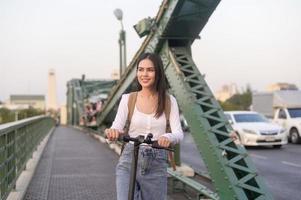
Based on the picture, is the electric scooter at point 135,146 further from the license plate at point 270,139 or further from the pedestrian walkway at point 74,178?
the license plate at point 270,139

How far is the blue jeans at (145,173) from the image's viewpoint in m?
3.78

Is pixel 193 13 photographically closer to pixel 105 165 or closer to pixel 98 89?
pixel 105 165

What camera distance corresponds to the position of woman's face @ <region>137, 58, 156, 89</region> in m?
3.91

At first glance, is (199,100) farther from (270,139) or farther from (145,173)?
(270,139)

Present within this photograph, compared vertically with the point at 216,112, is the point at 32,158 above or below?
below

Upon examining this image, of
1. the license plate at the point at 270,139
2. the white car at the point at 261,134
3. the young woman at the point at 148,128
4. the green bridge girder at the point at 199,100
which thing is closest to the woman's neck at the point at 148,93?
the young woman at the point at 148,128

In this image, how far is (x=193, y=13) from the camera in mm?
8023

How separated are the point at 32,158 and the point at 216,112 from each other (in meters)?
7.26

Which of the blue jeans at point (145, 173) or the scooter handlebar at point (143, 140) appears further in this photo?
the blue jeans at point (145, 173)

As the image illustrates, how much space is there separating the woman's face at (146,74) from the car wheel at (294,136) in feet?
65.7

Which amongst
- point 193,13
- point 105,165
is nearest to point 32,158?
point 105,165

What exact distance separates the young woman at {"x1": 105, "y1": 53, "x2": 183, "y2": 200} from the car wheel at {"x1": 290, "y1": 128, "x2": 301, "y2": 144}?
20.0 meters

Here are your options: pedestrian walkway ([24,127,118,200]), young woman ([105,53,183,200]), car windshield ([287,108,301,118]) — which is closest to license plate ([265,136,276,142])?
car windshield ([287,108,301,118])

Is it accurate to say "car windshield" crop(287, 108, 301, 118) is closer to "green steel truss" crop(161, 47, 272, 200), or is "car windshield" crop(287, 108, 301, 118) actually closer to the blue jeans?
"green steel truss" crop(161, 47, 272, 200)
